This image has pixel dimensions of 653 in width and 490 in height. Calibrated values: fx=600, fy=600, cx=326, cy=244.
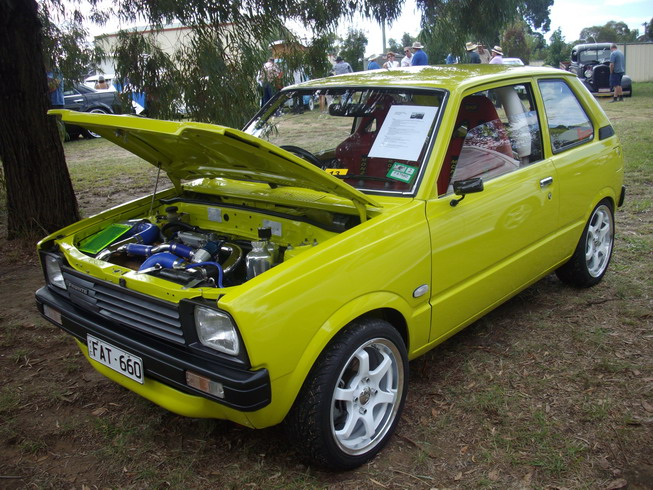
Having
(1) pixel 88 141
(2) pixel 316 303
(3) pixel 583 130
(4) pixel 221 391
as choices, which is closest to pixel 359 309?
(2) pixel 316 303

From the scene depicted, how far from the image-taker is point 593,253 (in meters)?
4.45

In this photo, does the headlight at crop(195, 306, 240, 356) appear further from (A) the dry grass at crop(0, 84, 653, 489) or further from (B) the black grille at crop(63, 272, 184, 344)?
(A) the dry grass at crop(0, 84, 653, 489)

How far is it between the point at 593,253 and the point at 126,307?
340cm

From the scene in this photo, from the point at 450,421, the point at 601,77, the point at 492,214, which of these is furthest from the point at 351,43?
the point at 601,77

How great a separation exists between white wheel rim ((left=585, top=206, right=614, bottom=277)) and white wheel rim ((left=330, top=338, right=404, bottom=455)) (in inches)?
88.3

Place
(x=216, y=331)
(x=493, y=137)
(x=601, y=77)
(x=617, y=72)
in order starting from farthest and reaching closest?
1. (x=601, y=77)
2. (x=617, y=72)
3. (x=493, y=137)
4. (x=216, y=331)

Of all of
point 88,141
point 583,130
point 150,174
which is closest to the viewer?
point 583,130

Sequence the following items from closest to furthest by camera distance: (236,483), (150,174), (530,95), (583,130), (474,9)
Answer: (236,483) → (530,95) → (583,130) → (474,9) → (150,174)

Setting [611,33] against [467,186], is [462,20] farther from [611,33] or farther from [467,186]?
[611,33]

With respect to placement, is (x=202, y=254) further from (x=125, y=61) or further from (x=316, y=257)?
(x=125, y=61)

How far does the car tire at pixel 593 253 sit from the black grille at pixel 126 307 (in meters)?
3.01

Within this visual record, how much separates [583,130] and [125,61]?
3899 millimetres

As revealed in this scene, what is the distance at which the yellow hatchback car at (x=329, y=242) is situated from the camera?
2352mm

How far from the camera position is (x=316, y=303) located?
2389 mm
